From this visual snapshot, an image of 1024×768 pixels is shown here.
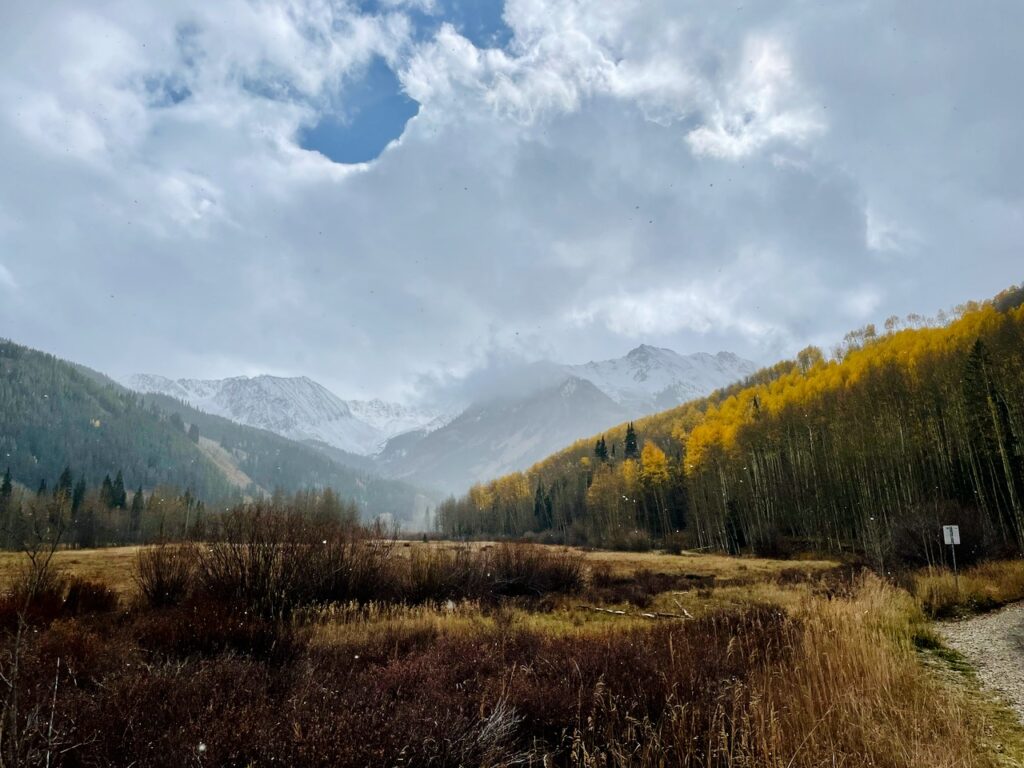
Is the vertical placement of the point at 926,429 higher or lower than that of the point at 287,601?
higher

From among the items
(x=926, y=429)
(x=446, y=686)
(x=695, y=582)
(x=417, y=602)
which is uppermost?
(x=926, y=429)

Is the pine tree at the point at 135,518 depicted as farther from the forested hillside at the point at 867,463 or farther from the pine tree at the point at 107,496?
the forested hillside at the point at 867,463

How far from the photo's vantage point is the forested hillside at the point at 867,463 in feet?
104

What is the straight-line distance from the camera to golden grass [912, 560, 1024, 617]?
50.3 feet

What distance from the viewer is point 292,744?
3717 mm

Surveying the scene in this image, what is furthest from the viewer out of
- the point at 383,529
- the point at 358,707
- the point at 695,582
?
the point at 695,582

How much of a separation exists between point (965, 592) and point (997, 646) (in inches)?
265

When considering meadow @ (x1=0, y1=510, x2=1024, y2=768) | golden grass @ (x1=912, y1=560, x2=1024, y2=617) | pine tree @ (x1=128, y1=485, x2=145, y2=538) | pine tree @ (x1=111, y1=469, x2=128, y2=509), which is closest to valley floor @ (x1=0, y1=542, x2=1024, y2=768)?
meadow @ (x1=0, y1=510, x2=1024, y2=768)

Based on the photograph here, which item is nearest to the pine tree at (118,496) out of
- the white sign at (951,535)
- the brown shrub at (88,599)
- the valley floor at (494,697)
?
the brown shrub at (88,599)

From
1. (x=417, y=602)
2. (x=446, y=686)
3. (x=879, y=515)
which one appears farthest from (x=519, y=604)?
(x=879, y=515)

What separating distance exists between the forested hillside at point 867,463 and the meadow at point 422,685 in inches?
793

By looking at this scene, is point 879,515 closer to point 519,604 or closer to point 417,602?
point 519,604

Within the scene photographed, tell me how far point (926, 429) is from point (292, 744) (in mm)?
47926

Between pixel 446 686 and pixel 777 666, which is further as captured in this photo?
pixel 777 666
